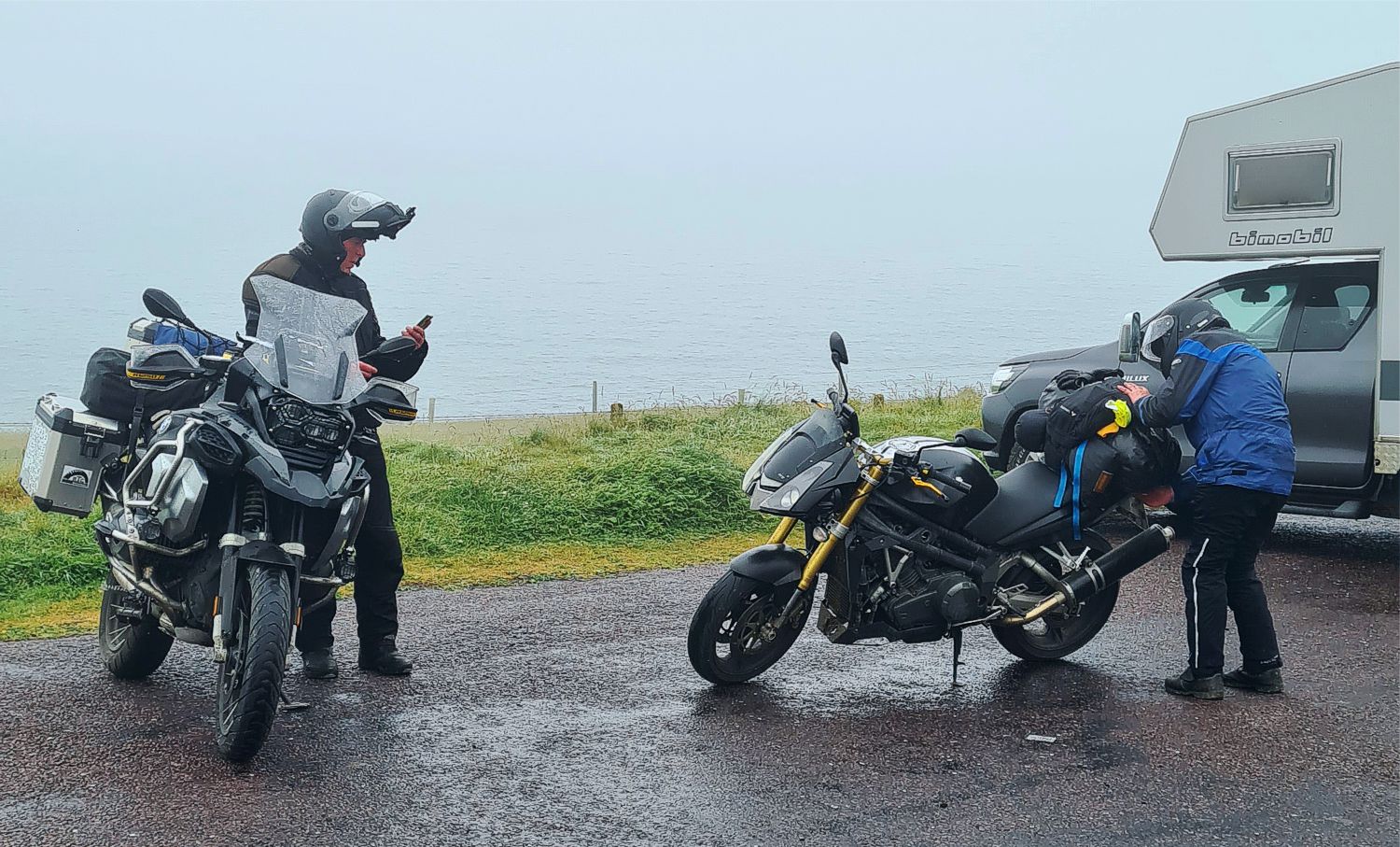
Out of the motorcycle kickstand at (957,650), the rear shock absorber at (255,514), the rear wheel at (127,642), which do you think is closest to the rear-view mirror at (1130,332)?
the motorcycle kickstand at (957,650)

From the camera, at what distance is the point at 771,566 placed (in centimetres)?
589

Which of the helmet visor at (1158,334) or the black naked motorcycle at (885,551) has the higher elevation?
the helmet visor at (1158,334)

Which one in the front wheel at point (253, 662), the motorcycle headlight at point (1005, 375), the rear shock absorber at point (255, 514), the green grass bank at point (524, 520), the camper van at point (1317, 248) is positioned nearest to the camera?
the front wheel at point (253, 662)

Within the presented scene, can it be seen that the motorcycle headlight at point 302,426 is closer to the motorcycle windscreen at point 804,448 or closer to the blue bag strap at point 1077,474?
the motorcycle windscreen at point 804,448

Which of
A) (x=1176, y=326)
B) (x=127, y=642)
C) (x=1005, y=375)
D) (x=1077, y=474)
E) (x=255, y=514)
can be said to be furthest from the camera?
(x=1005, y=375)

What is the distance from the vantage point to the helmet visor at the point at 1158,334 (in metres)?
6.40

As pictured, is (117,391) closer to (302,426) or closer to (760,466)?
(302,426)

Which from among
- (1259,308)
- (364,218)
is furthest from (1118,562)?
(1259,308)

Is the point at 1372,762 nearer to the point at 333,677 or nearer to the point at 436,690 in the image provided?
the point at 436,690

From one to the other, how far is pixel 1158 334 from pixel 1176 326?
0.09m

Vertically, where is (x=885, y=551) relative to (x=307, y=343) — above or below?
below

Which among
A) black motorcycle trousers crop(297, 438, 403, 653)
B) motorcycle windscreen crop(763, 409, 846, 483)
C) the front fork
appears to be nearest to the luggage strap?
the front fork

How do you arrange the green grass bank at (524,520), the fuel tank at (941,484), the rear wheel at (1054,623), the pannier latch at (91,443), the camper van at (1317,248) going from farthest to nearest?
the camper van at (1317,248), the green grass bank at (524,520), the rear wheel at (1054,623), the fuel tank at (941,484), the pannier latch at (91,443)

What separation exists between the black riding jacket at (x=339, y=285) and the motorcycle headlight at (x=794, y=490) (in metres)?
1.72
